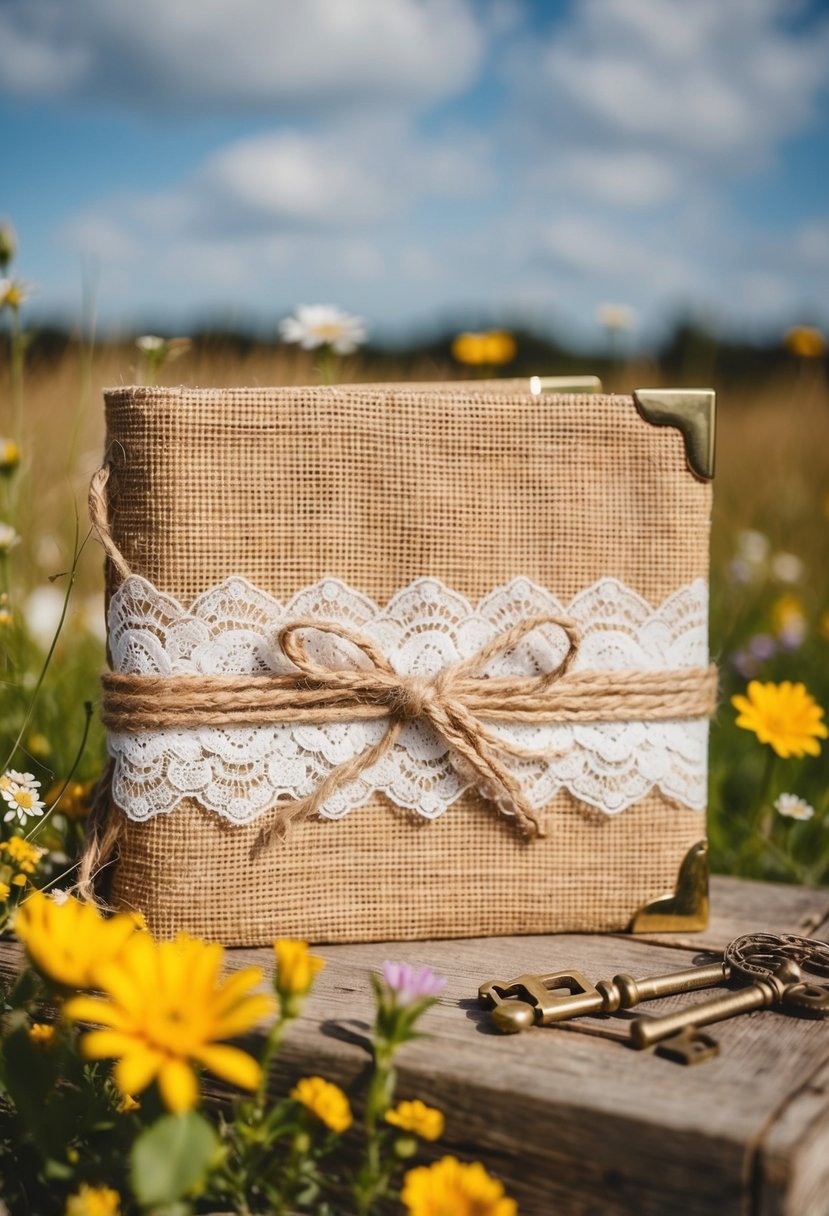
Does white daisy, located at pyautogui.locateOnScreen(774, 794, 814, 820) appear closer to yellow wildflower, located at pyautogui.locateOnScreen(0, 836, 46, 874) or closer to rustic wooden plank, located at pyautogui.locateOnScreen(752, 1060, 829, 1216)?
rustic wooden plank, located at pyautogui.locateOnScreen(752, 1060, 829, 1216)

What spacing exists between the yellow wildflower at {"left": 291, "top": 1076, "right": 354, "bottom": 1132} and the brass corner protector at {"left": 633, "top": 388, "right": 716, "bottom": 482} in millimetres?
1067

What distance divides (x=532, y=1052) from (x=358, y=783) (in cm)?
47

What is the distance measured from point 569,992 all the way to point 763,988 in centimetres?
27

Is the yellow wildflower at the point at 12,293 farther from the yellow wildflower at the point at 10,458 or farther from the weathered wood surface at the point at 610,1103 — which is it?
the weathered wood surface at the point at 610,1103

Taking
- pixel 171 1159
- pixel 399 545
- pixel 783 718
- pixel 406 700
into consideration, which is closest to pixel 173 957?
pixel 171 1159

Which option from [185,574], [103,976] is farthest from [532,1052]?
[185,574]

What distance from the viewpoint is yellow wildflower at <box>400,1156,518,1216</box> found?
1.07m

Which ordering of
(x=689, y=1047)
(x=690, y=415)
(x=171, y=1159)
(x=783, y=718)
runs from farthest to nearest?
(x=783, y=718) < (x=690, y=415) < (x=689, y=1047) < (x=171, y=1159)

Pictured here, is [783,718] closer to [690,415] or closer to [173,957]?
[690,415]

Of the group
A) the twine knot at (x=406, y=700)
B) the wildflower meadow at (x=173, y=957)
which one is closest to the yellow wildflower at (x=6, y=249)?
the wildflower meadow at (x=173, y=957)

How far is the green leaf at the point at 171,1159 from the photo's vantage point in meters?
0.97

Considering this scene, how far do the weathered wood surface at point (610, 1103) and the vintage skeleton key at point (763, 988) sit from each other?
3cm

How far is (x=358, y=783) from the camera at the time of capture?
157 cm

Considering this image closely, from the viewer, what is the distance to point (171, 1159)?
0.98 meters
